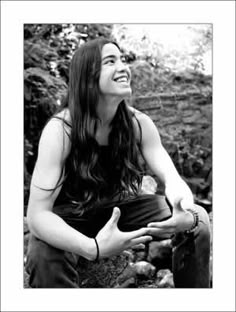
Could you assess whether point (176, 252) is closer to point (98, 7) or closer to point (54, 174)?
point (54, 174)

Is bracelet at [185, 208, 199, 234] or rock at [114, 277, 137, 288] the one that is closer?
bracelet at [185, 208, 199, 234]

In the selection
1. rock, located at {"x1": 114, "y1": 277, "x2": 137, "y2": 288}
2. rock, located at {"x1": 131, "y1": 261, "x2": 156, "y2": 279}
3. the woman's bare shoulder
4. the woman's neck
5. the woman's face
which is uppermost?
the woman's face

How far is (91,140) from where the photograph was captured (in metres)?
1.42

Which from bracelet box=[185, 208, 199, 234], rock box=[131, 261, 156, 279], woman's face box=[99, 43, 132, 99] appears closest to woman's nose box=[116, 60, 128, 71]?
woman's face box=[99, 43, 132, 99]

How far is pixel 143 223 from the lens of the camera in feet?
4.66

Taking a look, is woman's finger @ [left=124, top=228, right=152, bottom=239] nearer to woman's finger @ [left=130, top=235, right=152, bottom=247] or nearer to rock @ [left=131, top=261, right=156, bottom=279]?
woman's finger @ [left=130, top=235, right=152, bottom=247]

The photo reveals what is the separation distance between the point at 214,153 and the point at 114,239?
39 cm

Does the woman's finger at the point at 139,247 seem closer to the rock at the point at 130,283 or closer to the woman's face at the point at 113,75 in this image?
the rock at the point at 130,283

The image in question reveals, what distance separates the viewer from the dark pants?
1371 mm

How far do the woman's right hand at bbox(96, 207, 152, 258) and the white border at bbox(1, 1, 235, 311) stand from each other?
17 cm

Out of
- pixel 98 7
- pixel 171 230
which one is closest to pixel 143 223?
pixel 171 230

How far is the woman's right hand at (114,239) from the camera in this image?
4.33ft

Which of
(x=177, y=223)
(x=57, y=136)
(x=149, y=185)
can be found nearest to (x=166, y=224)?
(x=177, y=223)

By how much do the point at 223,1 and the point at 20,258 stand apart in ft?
3.03
